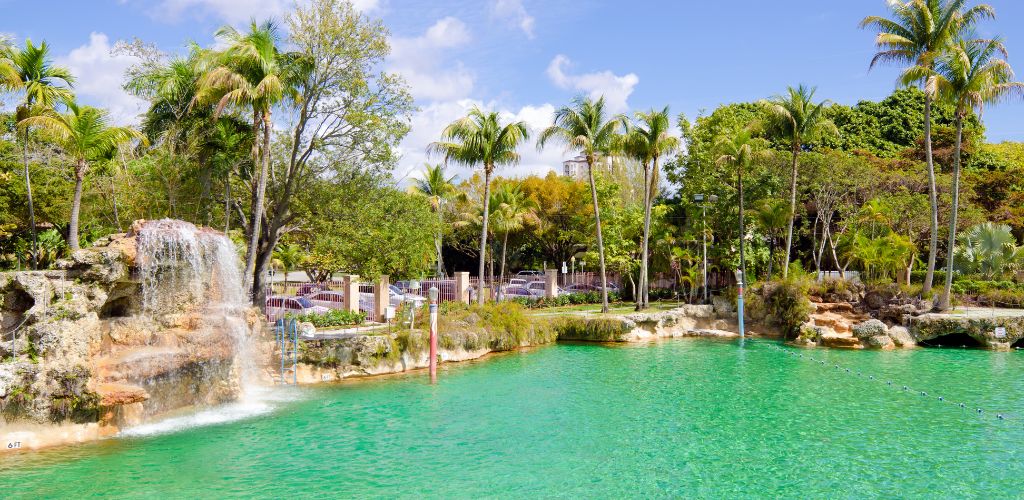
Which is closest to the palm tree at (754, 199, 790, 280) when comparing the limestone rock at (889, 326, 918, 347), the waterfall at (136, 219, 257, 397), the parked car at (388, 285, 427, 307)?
the limestone rock at (889, 326, 918, 347)

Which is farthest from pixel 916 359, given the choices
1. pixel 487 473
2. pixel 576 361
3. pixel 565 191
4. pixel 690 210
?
pixel 565 191

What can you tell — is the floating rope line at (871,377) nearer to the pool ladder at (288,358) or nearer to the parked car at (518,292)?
the parked car at (518,292)

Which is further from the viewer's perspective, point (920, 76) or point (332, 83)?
point (920, 76)

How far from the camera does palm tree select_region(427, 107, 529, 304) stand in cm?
2814

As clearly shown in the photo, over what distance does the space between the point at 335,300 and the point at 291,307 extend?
9.51ft

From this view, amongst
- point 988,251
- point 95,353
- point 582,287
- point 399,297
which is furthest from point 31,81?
point 988,251

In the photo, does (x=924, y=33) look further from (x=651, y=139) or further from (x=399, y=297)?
(x=399, y=297)

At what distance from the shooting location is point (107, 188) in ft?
77.2

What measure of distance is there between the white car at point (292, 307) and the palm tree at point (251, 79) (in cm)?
336

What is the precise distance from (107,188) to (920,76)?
1209 inches

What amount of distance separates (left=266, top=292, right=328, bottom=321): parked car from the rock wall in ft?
28.1

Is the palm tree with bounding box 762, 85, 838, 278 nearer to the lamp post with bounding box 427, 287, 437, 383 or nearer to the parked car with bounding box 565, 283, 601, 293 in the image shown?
the parked car with bounding box 565, 283, 601, 293

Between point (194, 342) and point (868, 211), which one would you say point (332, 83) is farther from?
point (868, 211)

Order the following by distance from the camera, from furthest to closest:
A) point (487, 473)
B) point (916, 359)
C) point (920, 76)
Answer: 1. point (920, 76)
2. point (916, 359)
3. point (487, 473)
